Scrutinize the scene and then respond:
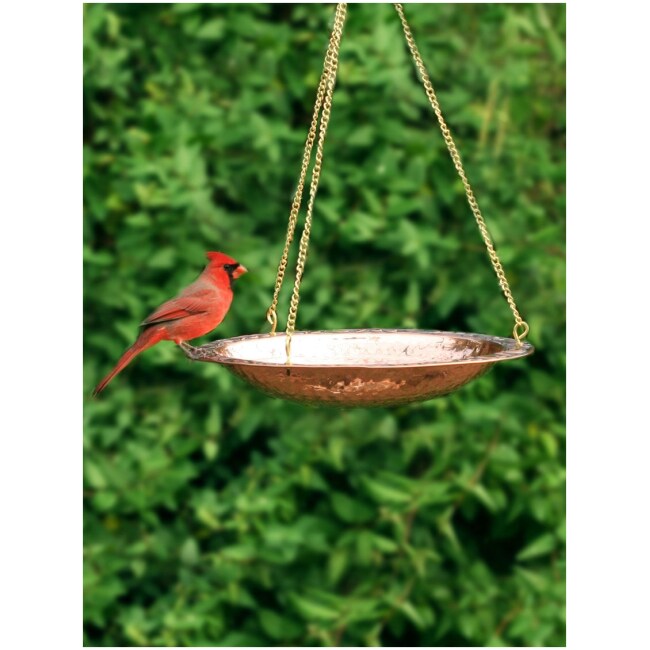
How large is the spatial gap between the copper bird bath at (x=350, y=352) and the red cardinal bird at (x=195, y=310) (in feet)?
0.46

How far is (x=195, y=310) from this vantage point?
2.25 meters

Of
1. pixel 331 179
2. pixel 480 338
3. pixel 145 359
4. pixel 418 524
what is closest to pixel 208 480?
pixel 145 359

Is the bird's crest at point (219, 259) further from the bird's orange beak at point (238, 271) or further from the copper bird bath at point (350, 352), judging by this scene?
the copper bird bath at point (350, 352)

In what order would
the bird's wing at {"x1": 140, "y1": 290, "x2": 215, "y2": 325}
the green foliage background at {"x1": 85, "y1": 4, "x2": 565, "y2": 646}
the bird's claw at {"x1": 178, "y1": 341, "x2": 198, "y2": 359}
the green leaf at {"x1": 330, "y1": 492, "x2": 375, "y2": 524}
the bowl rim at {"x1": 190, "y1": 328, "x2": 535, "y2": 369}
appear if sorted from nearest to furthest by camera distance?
1. the bowl rim at {"x1": 190, "y1": 328, "x2": 535, "y2": 369}
2. the bird's claw at {"x1": 178, "y1": 341, "x2": 198, "y2": 359}
3. the bird's wing at {"x1": 140, "y1": 290, "x2": 215, "y2": 325}
4. the green foliage background at {"x1": 85, "y1": 4, "x2": 565, "y2": 646}
5. the green leaf at {"x1": 330, "y1": 492, "x2": 375, "y2": 524}

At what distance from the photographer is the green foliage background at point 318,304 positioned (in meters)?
3.12

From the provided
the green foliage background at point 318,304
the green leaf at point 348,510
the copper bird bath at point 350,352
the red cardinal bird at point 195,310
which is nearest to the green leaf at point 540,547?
the green foliage background at point 318,304

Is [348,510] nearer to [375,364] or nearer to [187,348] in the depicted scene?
[187,348]

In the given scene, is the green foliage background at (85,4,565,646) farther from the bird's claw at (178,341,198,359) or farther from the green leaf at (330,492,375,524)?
the bird's claw at (178,341,198,359)

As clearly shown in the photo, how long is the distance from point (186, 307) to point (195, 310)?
0.07ft

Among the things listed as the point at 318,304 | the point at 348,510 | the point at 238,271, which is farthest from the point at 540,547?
the point at 238,271

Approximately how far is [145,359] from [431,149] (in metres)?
1.07

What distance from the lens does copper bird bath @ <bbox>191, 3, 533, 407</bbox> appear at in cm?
172

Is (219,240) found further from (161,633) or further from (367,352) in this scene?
(161,633)

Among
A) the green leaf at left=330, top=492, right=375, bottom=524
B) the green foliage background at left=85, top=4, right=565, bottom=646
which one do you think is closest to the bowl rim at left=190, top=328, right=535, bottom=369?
the green foliage background at left=85, top=4, right=565, bottom=646
